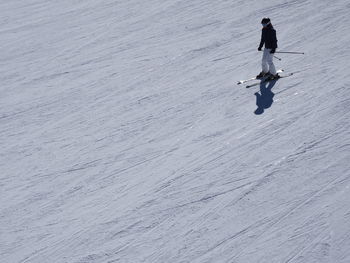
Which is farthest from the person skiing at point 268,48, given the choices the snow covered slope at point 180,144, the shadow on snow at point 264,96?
the snow covered slope at point 180,144

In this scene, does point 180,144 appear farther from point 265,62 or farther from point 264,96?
point 265,62

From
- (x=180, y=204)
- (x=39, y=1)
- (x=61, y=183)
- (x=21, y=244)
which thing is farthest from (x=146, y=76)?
(x=39, y=1)

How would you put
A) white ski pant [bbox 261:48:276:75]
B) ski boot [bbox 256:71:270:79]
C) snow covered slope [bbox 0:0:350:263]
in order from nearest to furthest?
snow covered slope [bbox 0:0:350:263]
white ski pant [bbox 261:48:276:75]
ski boot [bbox 256:71:270:79]

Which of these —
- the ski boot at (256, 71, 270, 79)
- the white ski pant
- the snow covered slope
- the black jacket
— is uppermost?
the black jacket

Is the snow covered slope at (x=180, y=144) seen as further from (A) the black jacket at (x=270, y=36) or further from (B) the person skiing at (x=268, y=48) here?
(A) the black jacket at (x=270, y=36)

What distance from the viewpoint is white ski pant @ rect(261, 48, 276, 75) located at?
9.22m

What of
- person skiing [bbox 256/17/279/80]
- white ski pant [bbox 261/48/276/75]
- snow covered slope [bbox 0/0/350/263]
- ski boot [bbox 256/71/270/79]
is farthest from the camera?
ski boot [bbox 256/71/270/79]

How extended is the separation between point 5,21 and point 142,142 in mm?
10648

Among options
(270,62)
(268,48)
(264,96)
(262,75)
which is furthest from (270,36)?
(264,96)

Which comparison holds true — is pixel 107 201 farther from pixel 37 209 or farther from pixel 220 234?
pixel 220 234

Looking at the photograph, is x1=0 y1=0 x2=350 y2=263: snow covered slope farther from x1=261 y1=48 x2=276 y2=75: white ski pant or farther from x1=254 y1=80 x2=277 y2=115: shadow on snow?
x1=261 y1=48 x2=276 y2=75: white ski pant

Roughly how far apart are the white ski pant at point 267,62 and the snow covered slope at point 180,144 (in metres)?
0.50

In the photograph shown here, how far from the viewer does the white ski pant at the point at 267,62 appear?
9219 millimetres

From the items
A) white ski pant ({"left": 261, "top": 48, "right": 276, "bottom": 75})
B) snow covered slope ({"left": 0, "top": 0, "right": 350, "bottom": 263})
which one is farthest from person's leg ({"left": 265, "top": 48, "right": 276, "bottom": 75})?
snow covered slope ({"left": 0, "top": 0, "right": 350, "bottom": 263})
